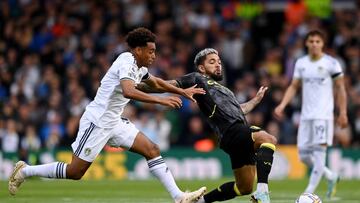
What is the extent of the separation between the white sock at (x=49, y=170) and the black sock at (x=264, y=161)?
2.56 meters

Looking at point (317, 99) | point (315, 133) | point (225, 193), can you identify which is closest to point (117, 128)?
point (225, 193)

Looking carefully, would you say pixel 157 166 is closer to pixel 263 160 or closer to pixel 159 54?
pixel 263 160

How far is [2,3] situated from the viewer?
26.4m

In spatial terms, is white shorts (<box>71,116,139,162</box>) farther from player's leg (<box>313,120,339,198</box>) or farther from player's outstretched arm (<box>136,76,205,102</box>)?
player's leg (<box>313,120,339,198</box>)

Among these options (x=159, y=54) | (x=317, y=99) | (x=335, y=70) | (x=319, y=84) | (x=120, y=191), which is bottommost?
(x=120, y=191)

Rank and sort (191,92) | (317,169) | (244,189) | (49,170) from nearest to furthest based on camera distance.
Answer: (191,92)
(244,189)
(49,170)
(317,169)

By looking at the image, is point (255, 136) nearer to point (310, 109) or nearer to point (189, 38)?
point (310, 109)

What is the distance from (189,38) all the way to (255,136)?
1375 cm

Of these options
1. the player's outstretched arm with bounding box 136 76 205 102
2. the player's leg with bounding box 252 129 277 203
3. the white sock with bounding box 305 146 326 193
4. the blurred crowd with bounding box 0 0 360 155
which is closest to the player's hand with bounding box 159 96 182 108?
the player's outstretched arm with bounding box 136 76 205 102

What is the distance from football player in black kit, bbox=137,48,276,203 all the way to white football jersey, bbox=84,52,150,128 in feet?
2.13

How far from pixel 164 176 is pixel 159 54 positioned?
42.4ft

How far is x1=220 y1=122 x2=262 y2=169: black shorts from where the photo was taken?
38.0ft

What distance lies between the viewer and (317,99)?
50.8 ft

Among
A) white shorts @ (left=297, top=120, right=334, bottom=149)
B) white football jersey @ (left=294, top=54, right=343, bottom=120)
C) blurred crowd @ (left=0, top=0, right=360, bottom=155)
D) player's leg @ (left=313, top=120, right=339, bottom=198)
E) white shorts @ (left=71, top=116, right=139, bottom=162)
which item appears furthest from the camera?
blurred crowd @ (left=0, top=0, right=360, bottom=155)
